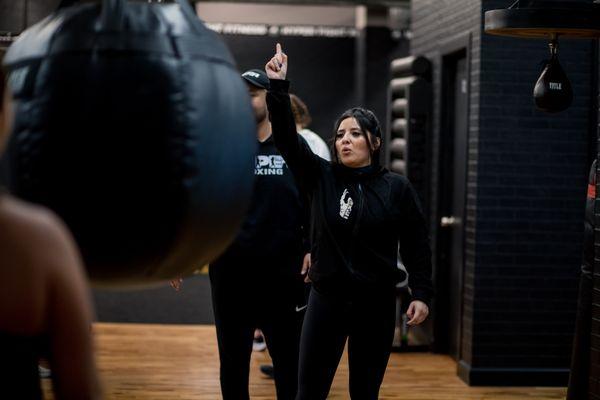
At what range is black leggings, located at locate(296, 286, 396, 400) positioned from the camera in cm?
370

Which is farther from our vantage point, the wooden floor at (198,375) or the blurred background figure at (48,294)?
the wooden floor at (198,375)

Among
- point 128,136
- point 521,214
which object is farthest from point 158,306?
point 128,136

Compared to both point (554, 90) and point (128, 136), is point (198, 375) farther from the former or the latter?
point (128, 136)

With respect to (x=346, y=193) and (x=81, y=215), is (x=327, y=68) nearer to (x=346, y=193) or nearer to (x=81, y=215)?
(x=346, y=193)

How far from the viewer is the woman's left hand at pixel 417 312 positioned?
3.78 metres

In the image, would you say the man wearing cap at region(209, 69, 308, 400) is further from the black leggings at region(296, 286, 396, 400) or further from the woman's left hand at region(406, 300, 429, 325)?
the woman's left hand at region(406, 300, 429, 325)

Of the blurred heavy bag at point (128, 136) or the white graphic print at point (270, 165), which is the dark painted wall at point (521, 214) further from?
the blurred heavy bag at point (128, 136)

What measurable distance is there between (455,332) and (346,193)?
3.40m

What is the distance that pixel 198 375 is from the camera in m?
6.30

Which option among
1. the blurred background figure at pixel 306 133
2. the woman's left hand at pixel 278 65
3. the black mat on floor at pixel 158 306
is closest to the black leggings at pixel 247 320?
the woman's left hand at pixel 278 65

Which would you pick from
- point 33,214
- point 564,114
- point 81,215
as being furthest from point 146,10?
point 564,114

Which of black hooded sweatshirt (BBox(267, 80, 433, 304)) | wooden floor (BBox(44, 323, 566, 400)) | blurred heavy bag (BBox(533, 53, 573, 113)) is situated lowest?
wooden floor (BBox(44, 323, 566, 400))

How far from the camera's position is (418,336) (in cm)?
756

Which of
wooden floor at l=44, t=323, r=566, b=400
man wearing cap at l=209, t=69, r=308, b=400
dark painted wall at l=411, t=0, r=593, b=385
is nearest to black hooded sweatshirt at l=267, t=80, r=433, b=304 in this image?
man wearing cap at l=209, t=69, r=308, b=400
